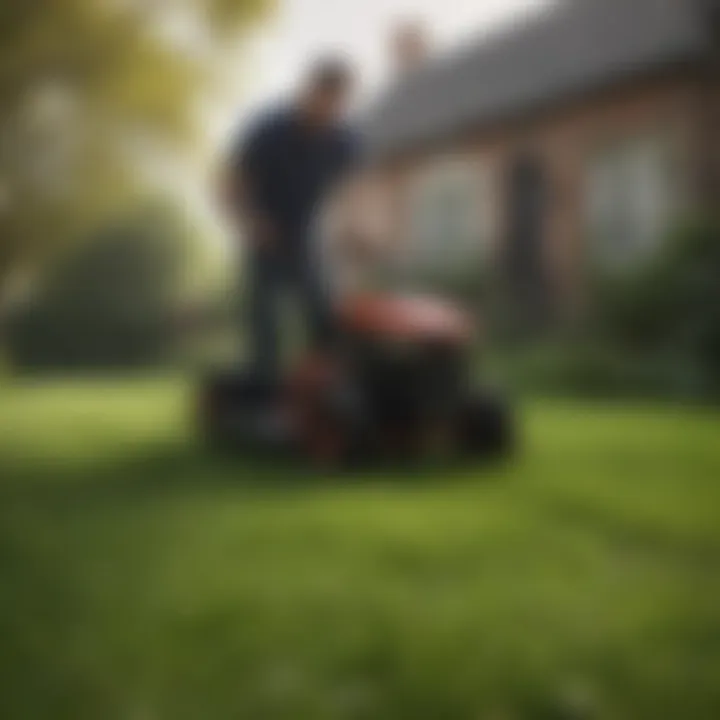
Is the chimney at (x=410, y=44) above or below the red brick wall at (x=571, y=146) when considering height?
above

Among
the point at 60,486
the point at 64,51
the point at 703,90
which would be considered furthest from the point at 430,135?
the point at 60,486

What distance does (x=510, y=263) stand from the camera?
169cm

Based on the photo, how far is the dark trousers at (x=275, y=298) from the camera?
5.42ft

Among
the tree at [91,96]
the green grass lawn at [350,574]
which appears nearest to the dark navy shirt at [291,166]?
the tree at [91,96]

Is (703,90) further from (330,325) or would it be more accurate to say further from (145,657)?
(145,657)

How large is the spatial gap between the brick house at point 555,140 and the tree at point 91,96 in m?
0.27

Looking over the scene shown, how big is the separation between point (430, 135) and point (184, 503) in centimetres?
62

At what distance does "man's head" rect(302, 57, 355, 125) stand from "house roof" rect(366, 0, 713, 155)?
44mm

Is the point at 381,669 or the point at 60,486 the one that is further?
the point at 60,486

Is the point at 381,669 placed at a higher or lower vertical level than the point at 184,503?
lower

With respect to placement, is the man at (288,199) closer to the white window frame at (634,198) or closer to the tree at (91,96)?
the tree at (91,96)

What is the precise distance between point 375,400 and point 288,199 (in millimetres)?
300

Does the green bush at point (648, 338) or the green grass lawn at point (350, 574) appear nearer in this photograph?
the green grass lawn at point (350, 574)

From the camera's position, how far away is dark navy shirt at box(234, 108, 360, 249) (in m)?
1.65
